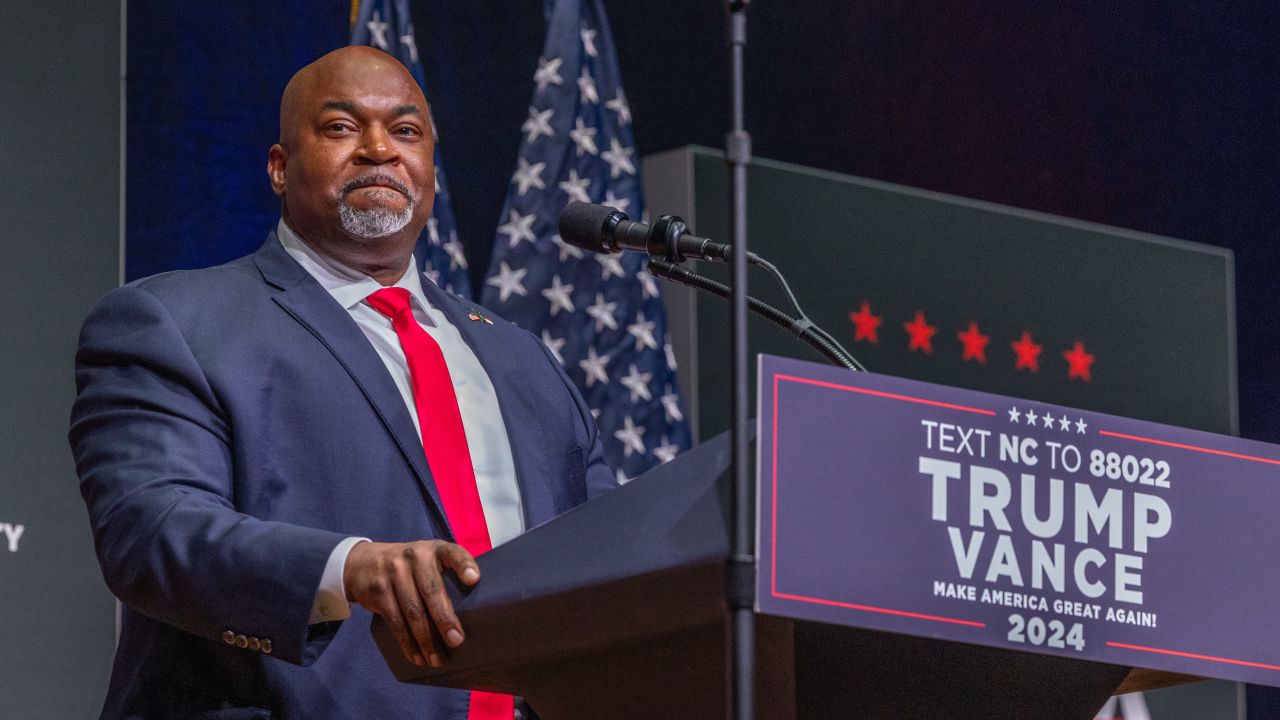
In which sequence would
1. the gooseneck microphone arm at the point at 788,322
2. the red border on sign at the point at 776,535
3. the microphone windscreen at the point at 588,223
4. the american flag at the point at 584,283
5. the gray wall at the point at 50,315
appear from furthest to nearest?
the american flag at the point at 584,283 → the gray wall at the point at 50,315 → the microphone windscreen at the point at 588,223 → the gooseneck microphone arm at the point at 788,322 → the red border on sign at the point at 776,535

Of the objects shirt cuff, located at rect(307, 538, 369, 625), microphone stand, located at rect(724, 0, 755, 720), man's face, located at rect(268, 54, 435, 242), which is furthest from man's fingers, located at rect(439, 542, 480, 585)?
man's face, located at rect(268, 54, 435, 242)

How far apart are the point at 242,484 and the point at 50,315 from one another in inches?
62.2

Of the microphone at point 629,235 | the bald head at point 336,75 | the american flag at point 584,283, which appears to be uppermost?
the american flag at point 584,283

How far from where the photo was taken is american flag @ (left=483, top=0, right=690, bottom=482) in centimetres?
440

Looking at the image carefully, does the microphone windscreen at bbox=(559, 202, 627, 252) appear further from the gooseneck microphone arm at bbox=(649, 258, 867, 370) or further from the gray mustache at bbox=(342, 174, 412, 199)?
the gray mustache at bbox=(342, 174, 412, 199)

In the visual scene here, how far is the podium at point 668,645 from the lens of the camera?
145 cm

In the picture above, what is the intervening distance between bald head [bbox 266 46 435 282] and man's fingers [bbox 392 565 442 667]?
2.97 ft

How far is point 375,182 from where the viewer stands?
241cm

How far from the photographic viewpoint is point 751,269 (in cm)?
446

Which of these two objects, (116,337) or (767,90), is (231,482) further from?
(767,90)

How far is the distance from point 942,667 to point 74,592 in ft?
7.21

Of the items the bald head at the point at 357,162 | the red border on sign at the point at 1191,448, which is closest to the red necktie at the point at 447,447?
the bald head at the point at 357,162

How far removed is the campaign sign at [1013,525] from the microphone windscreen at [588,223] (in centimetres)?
74

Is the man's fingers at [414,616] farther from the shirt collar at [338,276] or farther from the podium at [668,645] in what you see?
the shirt collar at [338,276]
